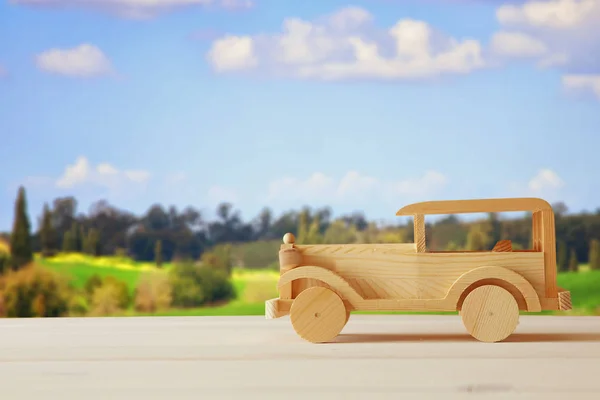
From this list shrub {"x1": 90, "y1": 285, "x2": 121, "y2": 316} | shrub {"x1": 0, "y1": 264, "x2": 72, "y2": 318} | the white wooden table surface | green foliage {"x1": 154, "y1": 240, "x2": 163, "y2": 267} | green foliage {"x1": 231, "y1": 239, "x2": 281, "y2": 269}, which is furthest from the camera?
green foliage {"x1": 154, "y1": 240, "x2": 163, "y2": 267}

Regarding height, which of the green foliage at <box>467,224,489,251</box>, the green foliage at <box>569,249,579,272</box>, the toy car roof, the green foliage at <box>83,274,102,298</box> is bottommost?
the green foliage at <box>83,274,102,298</box>

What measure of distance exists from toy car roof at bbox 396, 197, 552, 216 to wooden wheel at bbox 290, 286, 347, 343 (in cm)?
75

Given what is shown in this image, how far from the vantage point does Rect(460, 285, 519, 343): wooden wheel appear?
5.12 meters

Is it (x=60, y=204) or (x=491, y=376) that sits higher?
(x=60, y=204)

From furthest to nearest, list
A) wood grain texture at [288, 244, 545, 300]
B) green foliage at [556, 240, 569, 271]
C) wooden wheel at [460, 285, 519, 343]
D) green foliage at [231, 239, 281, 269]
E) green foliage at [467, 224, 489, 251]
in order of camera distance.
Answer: green foliage at [231, 239, 281, 269] → green foliage at [467, 224, 489, 251] → green foliage at [556, 240, 569, 271] → wood grain texture at [288, 244, 545, 300] → wooden wheel at [460, 285, 519, 343]

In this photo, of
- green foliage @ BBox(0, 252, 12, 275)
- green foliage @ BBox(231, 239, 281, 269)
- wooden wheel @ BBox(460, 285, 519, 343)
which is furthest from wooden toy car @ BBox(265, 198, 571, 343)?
green foliage @ BBox(0, 252, 12, 275)

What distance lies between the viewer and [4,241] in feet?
30.2

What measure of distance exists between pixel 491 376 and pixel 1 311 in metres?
6.82

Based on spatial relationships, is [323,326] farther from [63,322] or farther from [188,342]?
[63,322]

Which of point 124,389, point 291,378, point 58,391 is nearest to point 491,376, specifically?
point 291,378

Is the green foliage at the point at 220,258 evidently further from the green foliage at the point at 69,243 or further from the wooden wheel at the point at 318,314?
the wooden wheel at the point at 318,314

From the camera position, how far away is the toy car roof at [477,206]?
5164 millimetres

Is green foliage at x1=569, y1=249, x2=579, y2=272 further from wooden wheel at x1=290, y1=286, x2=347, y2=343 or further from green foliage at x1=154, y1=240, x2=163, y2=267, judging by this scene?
green foliage at x1=154, y1=240, x2=163, y2=267

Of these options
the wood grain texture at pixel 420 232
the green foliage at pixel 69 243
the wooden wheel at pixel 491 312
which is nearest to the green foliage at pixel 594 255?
the wooden wheel at pixel 491 312
